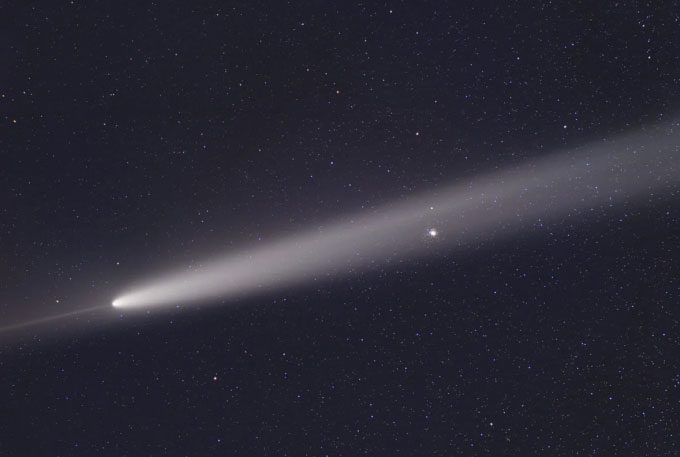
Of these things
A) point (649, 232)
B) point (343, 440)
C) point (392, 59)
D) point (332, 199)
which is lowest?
point (343, 440)

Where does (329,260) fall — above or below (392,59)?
below

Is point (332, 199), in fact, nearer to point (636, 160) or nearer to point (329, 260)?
point (329, 260)

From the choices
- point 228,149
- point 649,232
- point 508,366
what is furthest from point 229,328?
point 649,232
